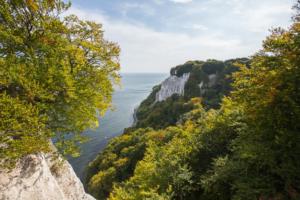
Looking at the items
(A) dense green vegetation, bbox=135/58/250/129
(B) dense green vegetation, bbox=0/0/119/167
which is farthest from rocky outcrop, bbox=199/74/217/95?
(B) dense green vegetation, bbox=0/0/119/167

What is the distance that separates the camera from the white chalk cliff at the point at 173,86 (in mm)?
99500

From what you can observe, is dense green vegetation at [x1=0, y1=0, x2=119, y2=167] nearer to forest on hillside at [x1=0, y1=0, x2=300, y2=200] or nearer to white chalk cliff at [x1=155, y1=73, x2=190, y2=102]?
forest on hillside at [x1=0, y1=0, x2=300, y2=200]

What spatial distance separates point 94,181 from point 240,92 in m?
43.3

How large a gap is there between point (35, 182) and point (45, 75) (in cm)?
699

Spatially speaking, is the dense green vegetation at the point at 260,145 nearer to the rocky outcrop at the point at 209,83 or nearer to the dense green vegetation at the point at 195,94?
the dense green vegetation at the point at 195,94

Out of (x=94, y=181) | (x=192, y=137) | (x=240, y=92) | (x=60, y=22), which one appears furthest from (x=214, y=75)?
(x=60, y=22)

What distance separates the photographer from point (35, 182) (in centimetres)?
1466

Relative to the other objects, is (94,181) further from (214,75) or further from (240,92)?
(214,75)

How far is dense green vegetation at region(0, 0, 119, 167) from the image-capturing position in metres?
12.2

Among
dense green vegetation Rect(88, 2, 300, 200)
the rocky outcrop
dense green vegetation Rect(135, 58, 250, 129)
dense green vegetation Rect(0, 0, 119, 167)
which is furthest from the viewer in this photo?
the rocky outcrop

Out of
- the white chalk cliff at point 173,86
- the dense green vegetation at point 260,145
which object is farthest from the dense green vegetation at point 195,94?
the dense green vegetation at point 260,145

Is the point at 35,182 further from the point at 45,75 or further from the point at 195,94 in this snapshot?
the point at 195,94

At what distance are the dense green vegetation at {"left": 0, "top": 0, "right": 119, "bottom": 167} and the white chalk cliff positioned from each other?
79.3 meters

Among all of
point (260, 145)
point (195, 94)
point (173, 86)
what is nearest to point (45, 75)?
point (260, 145)
